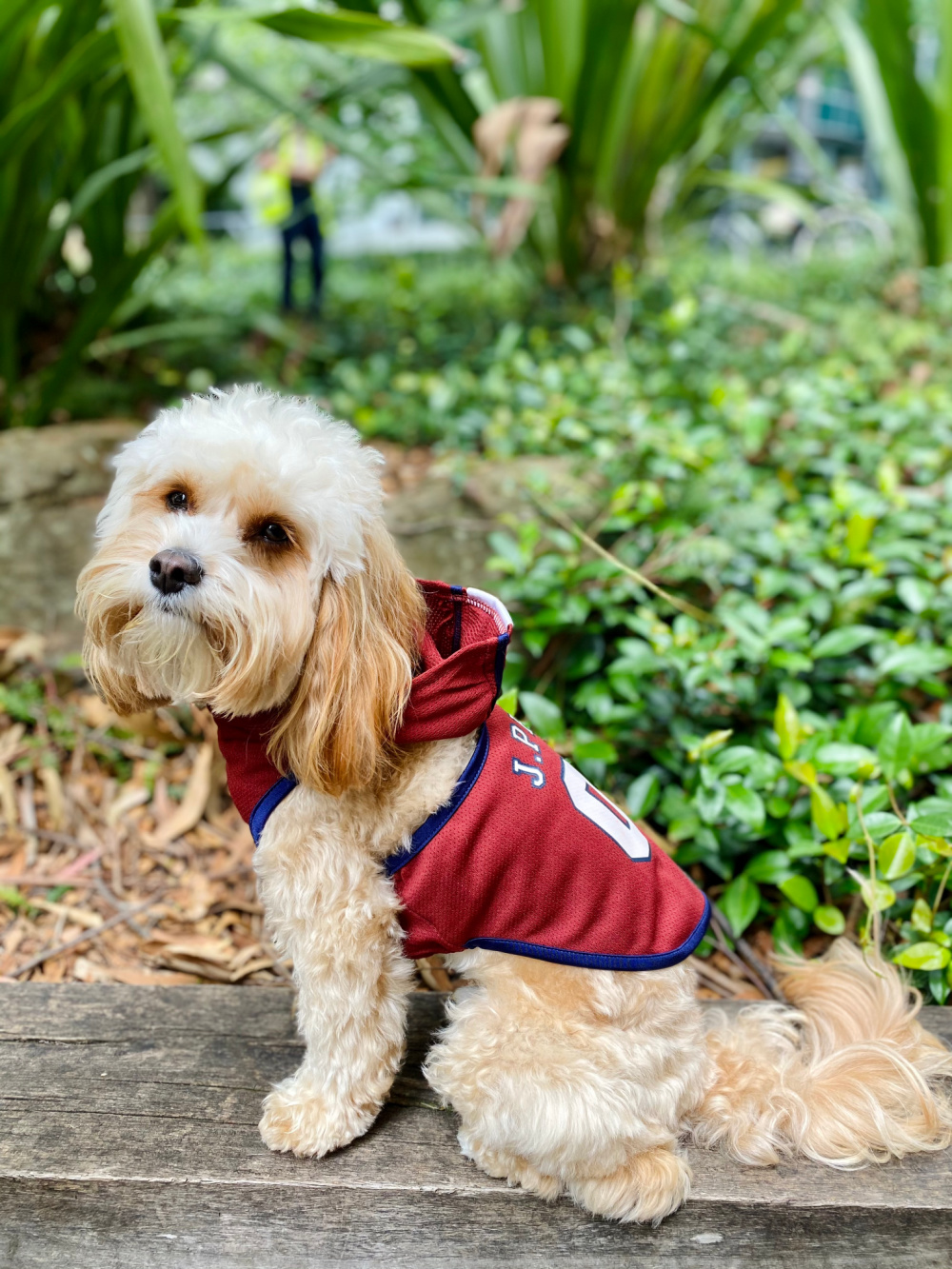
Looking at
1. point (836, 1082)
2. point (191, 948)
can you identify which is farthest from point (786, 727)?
point (191, 948)

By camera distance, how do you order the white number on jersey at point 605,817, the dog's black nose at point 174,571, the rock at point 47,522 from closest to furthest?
the dog's black nose at point 174,571 < the white number on jersey at point 605,817 < the rock at point 47,522

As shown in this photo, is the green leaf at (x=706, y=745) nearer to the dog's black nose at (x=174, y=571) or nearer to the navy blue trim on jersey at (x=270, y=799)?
the navy blue trim on jersey at (x=270, y=799)

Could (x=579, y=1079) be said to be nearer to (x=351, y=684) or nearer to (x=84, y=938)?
(x=351, y=684)

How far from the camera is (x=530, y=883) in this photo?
1643mm

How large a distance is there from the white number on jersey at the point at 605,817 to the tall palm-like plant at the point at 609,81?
12.7 feet

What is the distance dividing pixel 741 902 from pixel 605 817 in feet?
2.21

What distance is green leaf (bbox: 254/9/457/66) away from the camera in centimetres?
280

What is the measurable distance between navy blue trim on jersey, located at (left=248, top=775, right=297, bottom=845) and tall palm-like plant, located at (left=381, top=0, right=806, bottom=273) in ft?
13.1

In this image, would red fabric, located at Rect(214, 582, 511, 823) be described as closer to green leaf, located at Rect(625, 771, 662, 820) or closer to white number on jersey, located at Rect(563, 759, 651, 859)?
white number on jersey, located at Rect(563, 759, 651, 859)

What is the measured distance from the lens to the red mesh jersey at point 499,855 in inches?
64.0

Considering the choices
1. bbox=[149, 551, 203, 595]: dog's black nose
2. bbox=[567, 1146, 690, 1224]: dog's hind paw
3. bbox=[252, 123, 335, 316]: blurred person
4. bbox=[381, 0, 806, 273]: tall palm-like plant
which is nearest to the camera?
bbox=[149, 551, 203, 595]: dog's black nose

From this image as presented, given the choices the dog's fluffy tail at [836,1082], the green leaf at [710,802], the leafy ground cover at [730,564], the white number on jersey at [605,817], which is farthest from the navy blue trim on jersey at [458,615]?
the dog's fluffy tail at [836,1082]

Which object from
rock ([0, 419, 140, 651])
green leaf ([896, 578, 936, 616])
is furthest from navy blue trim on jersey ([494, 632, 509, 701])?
rock ([0, 419, 140, 651])

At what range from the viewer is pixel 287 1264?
1.57m
